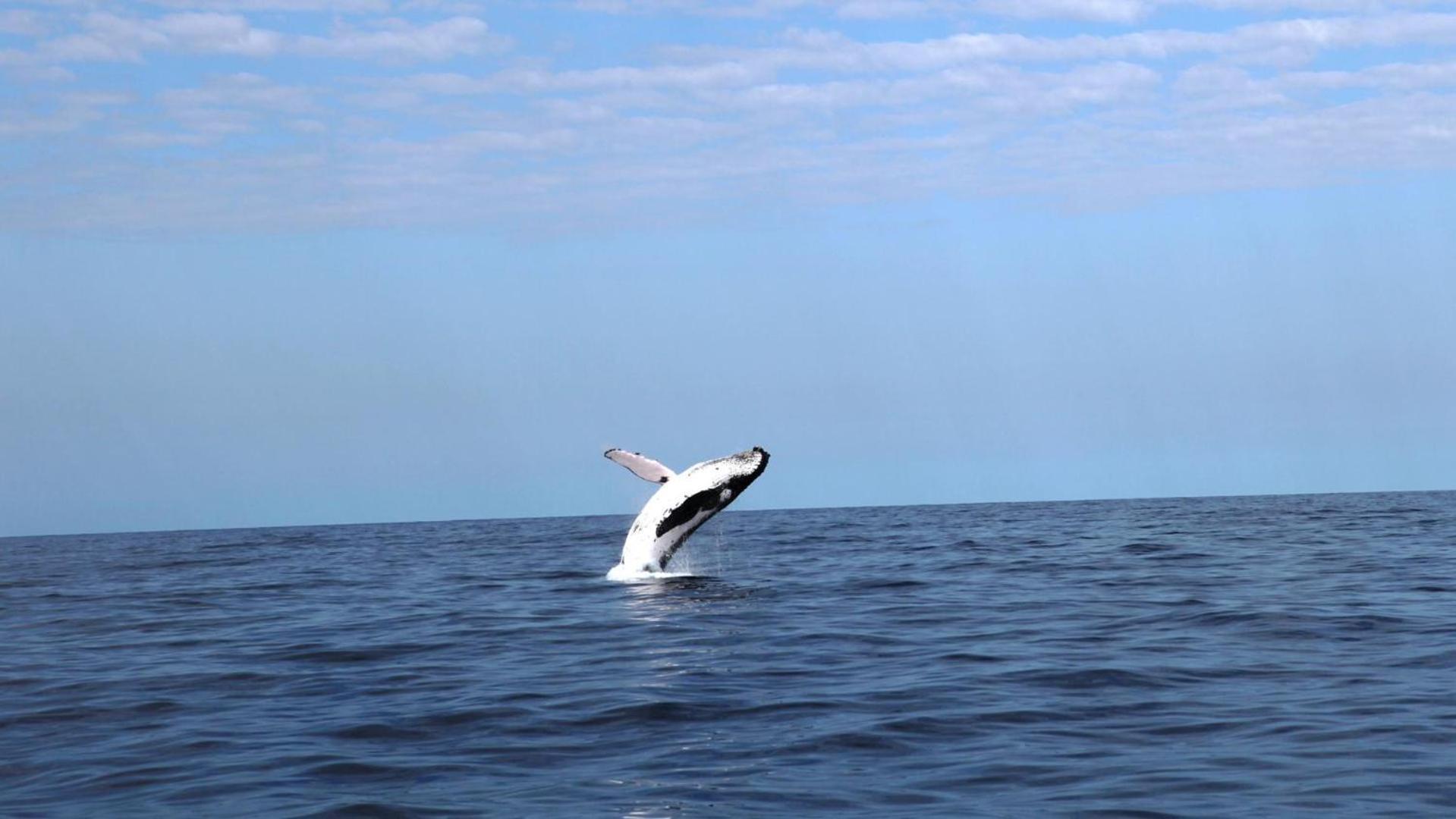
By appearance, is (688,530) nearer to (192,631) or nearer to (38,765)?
(192,631)

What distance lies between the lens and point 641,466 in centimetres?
2166

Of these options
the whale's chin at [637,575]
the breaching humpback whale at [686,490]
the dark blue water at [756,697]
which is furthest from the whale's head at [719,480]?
the whale's chin at [637,575]

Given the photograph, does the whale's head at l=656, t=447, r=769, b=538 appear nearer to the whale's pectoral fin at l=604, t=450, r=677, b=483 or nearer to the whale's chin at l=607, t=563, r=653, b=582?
the whale's pectoral fin at l=604, t=450, r=677, b=483

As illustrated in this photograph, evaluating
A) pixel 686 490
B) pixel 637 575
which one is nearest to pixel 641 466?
pixel 686 490

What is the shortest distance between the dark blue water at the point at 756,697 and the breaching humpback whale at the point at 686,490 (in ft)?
3.43

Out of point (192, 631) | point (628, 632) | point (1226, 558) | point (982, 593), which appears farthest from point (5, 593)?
point (1226, 558)

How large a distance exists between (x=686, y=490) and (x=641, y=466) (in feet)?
2.64

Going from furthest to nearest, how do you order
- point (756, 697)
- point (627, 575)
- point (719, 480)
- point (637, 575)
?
point (627, 575)
point (637, 575)
point (719, 480)
point (756, 697)

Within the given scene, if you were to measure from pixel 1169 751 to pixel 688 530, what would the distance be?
45.7 ft

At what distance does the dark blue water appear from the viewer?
30.8 feet

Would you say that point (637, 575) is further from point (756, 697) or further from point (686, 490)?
point (756, 697)

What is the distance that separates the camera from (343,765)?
10.3 meters

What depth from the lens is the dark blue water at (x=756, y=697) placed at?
9.39m

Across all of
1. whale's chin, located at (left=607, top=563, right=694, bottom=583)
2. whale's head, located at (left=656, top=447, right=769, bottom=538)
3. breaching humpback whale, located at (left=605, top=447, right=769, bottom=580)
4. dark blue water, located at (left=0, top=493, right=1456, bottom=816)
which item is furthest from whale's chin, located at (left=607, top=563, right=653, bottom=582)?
whale's head, located at (left=656, top=447, right=769, bottom=538)
